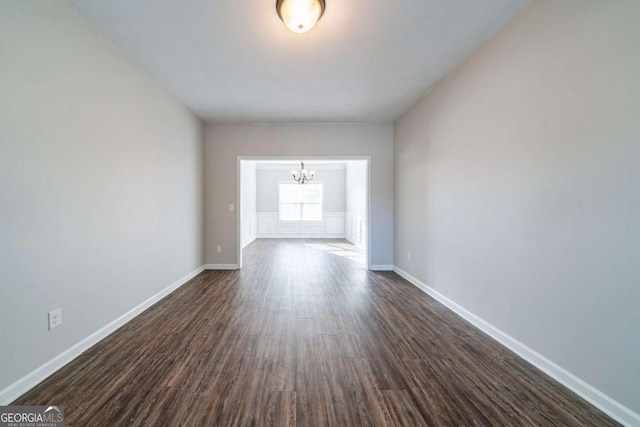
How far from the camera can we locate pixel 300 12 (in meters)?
1.77

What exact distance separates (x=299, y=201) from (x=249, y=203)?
1.82m

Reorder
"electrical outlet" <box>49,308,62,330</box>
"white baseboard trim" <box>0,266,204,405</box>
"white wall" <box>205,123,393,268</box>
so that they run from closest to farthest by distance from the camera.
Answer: "white baseboard trim" <box>0,266,204,405</box> → "electrical outlet" <box>49,308,62,330</box> → "white wall" <box>205,123,393,268</box>

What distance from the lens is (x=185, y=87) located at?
3.16 meters

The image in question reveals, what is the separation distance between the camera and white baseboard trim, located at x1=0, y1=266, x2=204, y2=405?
145 centimetres

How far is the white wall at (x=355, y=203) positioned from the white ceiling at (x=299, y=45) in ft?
12.0

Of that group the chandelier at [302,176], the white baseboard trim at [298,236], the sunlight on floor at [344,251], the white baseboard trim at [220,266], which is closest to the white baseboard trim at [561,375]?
the sunlight on floor at [344,251]

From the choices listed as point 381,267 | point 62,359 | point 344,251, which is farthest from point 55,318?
point 344,251

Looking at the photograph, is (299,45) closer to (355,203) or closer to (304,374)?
(304,374)

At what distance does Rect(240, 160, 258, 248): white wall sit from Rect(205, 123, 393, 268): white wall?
2.74 meters

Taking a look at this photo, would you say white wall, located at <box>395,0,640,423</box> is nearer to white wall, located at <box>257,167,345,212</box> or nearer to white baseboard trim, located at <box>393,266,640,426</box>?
white baseboard trim, located at <box>393,266,640,426</box>

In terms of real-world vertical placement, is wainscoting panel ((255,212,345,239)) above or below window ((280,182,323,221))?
below

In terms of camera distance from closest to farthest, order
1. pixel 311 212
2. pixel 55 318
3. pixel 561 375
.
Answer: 1. pixel 561 375
2. pixel 55 318
3. pixel 311 212

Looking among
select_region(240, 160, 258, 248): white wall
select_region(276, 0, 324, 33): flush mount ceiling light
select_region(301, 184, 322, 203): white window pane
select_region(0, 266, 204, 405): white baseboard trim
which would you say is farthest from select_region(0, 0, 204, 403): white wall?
select_region(301, 184, 322, 203): white window pane

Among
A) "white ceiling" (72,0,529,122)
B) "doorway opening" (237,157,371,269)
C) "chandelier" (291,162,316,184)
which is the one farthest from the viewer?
"doorway opening" (237,157,371,269)
